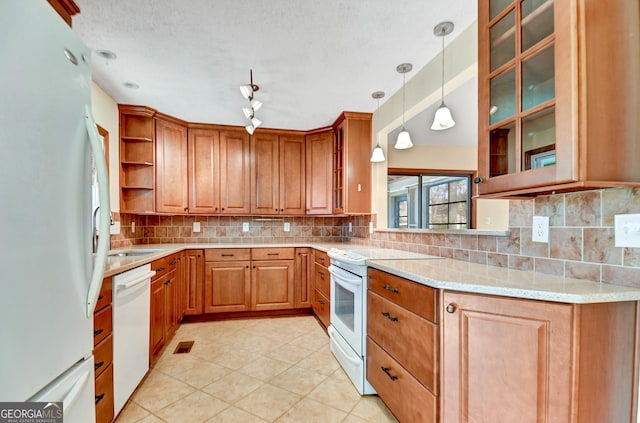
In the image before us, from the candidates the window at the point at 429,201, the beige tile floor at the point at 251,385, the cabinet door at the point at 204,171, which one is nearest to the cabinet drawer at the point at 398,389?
the beige tile floor at the point at 251,385

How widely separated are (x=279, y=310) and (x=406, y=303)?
2394mm

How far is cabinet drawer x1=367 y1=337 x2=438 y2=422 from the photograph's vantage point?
1308mm

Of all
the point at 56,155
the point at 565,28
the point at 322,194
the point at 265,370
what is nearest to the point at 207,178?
the point at 322,194

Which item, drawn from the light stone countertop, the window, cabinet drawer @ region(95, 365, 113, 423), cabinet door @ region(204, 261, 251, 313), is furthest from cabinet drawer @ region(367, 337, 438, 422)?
cabinet door @ region(204, 261, 251, 313)

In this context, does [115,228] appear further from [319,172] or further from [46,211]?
[46,211]

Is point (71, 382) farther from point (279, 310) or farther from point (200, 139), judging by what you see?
point (200, 139)

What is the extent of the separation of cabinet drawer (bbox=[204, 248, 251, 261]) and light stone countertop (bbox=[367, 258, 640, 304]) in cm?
209

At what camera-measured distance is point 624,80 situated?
3.31 feet

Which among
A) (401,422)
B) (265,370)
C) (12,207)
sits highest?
(12,207)

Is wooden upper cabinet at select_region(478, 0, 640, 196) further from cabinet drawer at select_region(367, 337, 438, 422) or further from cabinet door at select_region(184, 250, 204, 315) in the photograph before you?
cabinet door at select_region(184, 250, 204, 315)

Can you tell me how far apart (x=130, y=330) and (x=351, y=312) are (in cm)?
148

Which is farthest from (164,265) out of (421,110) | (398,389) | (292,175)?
(421,110)

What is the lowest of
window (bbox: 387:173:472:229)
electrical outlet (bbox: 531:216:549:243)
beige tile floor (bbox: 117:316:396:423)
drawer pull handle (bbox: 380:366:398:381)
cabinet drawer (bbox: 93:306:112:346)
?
beige tile floor (bbox: 117:316:396:423)

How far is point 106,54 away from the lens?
205cm
